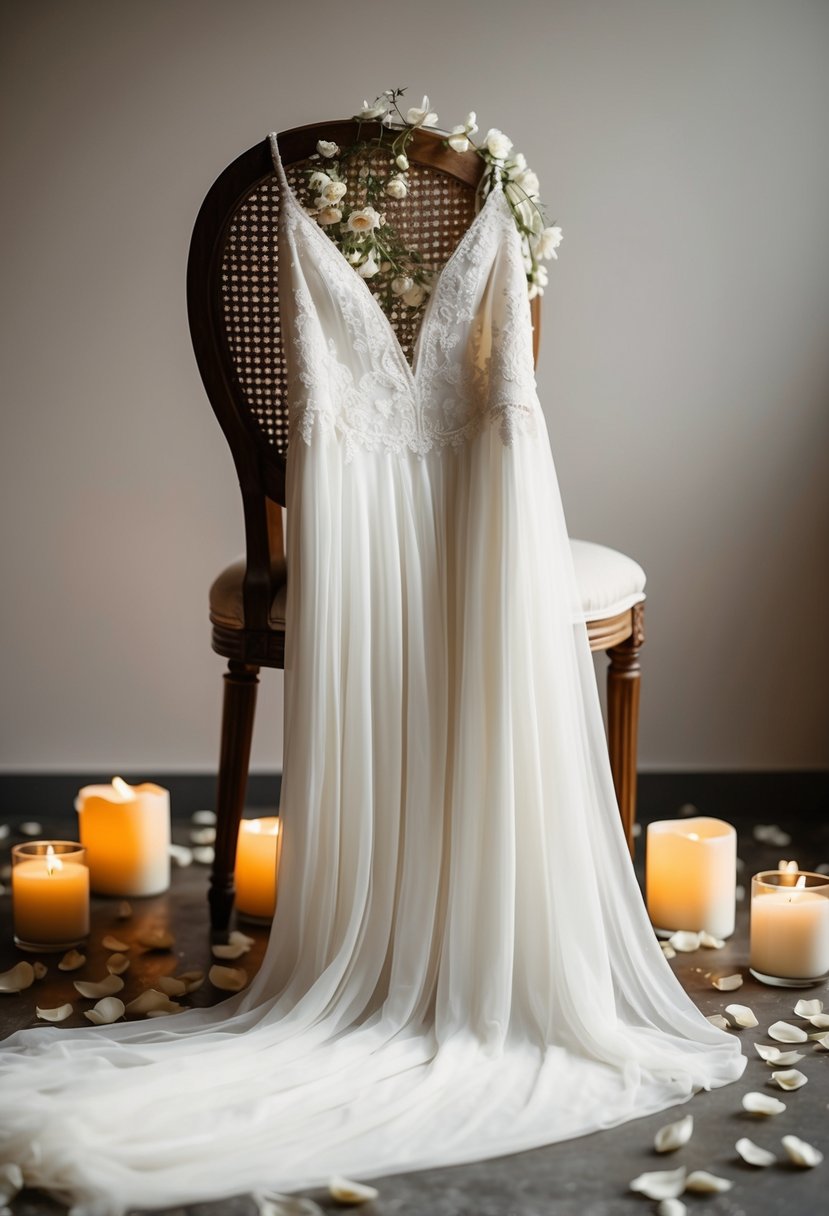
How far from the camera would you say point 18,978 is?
1.74m

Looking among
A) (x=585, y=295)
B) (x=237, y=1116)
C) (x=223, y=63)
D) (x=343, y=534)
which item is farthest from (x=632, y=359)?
(x=237, y=1116)

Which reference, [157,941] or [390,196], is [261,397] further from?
[157,941]

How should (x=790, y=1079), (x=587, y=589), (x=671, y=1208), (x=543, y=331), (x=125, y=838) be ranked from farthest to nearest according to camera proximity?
(x=543, y=331) < (x=125, y=838) < (x=587, y=589) < (x=790, y=1079) < (x=671, y=1208)

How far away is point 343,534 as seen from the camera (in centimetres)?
158

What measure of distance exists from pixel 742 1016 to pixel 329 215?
3.66 ft

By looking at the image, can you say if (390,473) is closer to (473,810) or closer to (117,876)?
(473,810)

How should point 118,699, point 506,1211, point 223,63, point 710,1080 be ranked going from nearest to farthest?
point 506,1211 → point 710,1080 → point 223,63 → point 118,699

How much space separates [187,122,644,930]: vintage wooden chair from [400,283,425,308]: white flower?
26mm

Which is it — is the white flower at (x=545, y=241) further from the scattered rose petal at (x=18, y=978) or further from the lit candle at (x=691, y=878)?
the scattered rose petal at (x=18, y=978)

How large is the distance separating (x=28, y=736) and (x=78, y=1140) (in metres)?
1.48

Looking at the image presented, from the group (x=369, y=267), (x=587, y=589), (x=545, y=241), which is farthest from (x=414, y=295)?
(x=587, y=589)

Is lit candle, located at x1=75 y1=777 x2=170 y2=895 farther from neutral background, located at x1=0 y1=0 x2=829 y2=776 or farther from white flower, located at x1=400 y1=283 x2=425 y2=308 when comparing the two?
white flower, located at x1=400 y1=283 x2=425 y2=308

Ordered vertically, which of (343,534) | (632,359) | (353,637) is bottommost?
(353,637)

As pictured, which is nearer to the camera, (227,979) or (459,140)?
(459,140)
